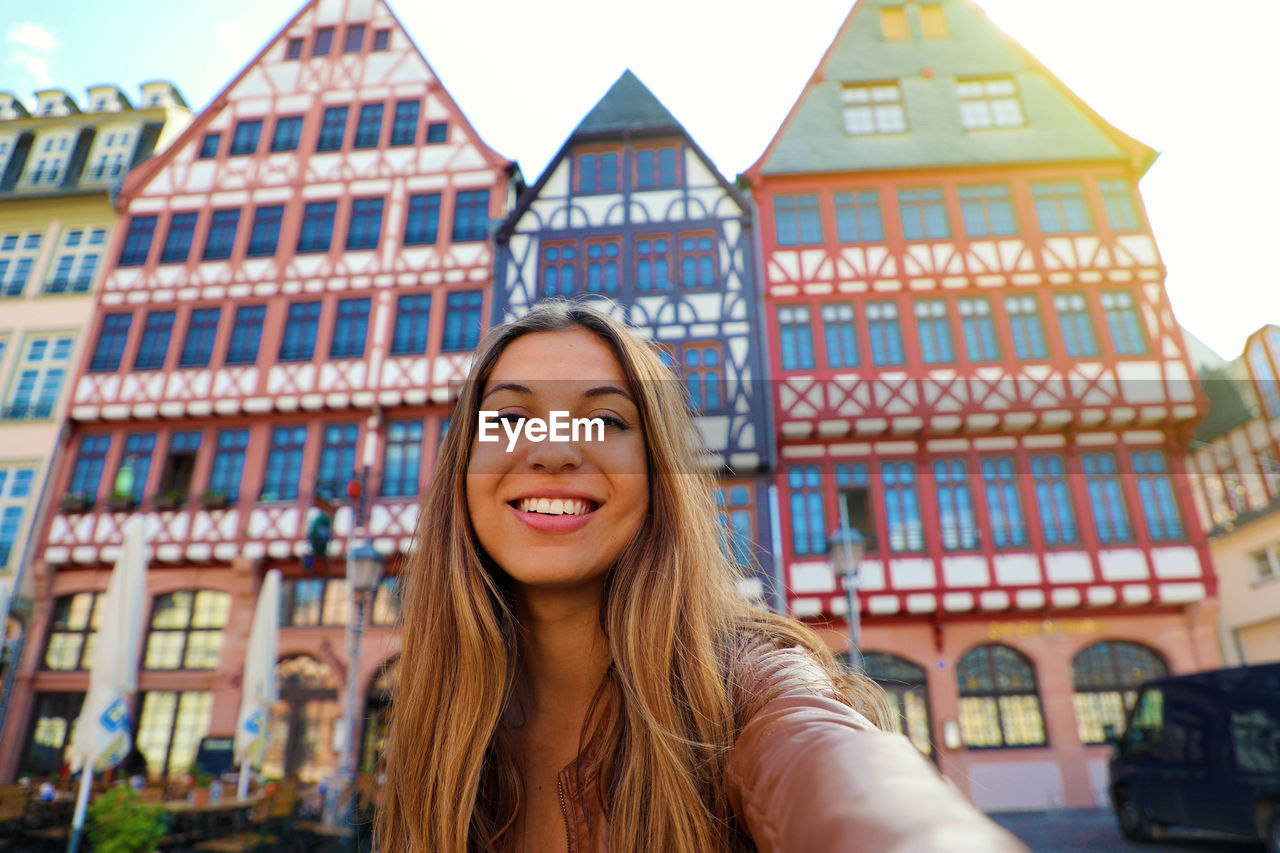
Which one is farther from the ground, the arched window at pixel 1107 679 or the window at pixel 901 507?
the window at pixel 901 507

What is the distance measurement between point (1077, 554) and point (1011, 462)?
2.20 metres

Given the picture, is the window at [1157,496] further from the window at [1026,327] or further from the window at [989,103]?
the window at [989,103]

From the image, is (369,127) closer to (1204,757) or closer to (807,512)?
(807,512)

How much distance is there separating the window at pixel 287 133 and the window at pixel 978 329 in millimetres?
17233

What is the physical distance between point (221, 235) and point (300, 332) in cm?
375

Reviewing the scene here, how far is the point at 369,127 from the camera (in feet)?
63.8

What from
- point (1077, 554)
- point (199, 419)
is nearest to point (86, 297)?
point (199, 419)

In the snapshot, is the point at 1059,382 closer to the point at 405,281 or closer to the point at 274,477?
the point at 405,281

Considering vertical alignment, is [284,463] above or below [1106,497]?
above

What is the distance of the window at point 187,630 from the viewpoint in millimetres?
15961

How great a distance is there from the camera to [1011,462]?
15.7 m

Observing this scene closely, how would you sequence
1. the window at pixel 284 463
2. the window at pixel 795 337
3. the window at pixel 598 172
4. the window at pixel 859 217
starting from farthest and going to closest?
the window at pixel 598 172
the window at pixel 859 217
the window at pixel 284 463
the window at pixel 795 337

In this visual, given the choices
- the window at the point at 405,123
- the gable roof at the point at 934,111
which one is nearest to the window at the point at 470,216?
the window at the point at 405,123

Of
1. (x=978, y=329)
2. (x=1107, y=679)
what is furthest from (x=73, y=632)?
(x=1107, y=679)
